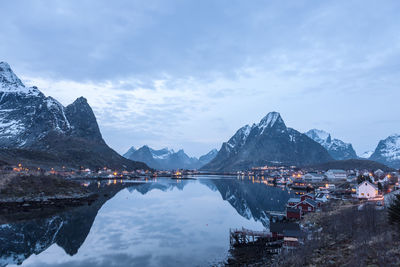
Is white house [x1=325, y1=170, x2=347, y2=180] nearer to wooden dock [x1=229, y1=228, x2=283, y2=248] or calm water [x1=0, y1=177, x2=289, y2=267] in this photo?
calm water [x1=0, y1=177, x2=289, y2=267]

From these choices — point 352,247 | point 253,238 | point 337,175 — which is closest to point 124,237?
point 253,238

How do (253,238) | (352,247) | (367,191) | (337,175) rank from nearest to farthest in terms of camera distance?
(352,247) < (253,238) < (367,191) < (337,175)

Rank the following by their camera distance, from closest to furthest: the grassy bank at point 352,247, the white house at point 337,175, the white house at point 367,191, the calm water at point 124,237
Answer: the grassy bank at point 352,247, the calm water at point 124,237, the white house at point 367,191, the white house at point 337,175

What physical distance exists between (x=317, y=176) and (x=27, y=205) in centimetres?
16984

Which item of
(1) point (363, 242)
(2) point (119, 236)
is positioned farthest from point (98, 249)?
(1) point (363, 242)

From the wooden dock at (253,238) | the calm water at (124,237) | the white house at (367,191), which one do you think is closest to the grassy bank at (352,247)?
the wooden dock at (253,238)

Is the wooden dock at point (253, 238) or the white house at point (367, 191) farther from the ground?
the white house at point (367, 191)

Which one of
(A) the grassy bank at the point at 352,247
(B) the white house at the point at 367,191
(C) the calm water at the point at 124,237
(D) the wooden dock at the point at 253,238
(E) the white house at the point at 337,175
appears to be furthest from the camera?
(E) the white house at the point at 337,175

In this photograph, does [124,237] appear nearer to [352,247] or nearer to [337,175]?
[352,247]

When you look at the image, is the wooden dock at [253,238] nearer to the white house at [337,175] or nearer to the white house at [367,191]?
the white house at [367,191]

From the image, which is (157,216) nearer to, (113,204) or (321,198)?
(113,204)

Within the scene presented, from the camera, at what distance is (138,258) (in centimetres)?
3922

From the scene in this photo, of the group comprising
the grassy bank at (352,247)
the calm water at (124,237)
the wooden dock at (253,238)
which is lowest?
the calm water at (124,237)

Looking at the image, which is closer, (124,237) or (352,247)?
(352,247)
